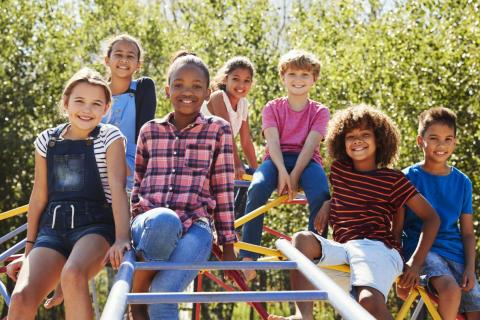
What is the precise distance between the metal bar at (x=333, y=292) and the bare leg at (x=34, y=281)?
0.88m

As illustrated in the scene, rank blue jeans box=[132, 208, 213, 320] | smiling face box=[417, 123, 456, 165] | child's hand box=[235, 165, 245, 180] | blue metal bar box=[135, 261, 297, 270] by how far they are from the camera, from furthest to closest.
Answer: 1. child's hand box=[235, 165, 245, 180]
2. smiling face box=[417, 123, 456, 165]
3. blue jeans box=[132, 208, 213, 320]
4. blue metal bar box=[135, 261, 297, 270]

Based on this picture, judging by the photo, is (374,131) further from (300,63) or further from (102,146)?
(102,146)

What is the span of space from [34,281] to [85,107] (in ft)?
→ 2.58

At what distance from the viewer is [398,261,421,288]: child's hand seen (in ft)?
12.9

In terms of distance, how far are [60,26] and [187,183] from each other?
48.9ft

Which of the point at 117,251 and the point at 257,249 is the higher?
the point at 117,251

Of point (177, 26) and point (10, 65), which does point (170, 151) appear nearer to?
point (10, 65)

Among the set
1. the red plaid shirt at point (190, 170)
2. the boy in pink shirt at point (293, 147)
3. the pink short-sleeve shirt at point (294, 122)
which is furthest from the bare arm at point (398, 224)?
the red plaid shirt at point (190, 170)

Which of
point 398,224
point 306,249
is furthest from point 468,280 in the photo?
point 306,249

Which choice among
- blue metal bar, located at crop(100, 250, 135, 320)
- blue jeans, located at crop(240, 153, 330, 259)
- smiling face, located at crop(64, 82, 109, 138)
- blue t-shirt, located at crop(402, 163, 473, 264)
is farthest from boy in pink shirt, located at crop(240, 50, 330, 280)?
blue metal bar, located at crop(100, 250, 135, 320)

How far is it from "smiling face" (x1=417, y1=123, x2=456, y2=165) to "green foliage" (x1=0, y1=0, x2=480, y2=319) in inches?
285

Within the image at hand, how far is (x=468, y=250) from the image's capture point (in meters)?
4.26

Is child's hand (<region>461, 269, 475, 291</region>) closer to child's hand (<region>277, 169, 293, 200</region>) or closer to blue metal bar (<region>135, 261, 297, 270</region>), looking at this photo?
child's hand (<region>277, 169, 293, 200</region>)

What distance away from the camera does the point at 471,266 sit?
4.18 meters
